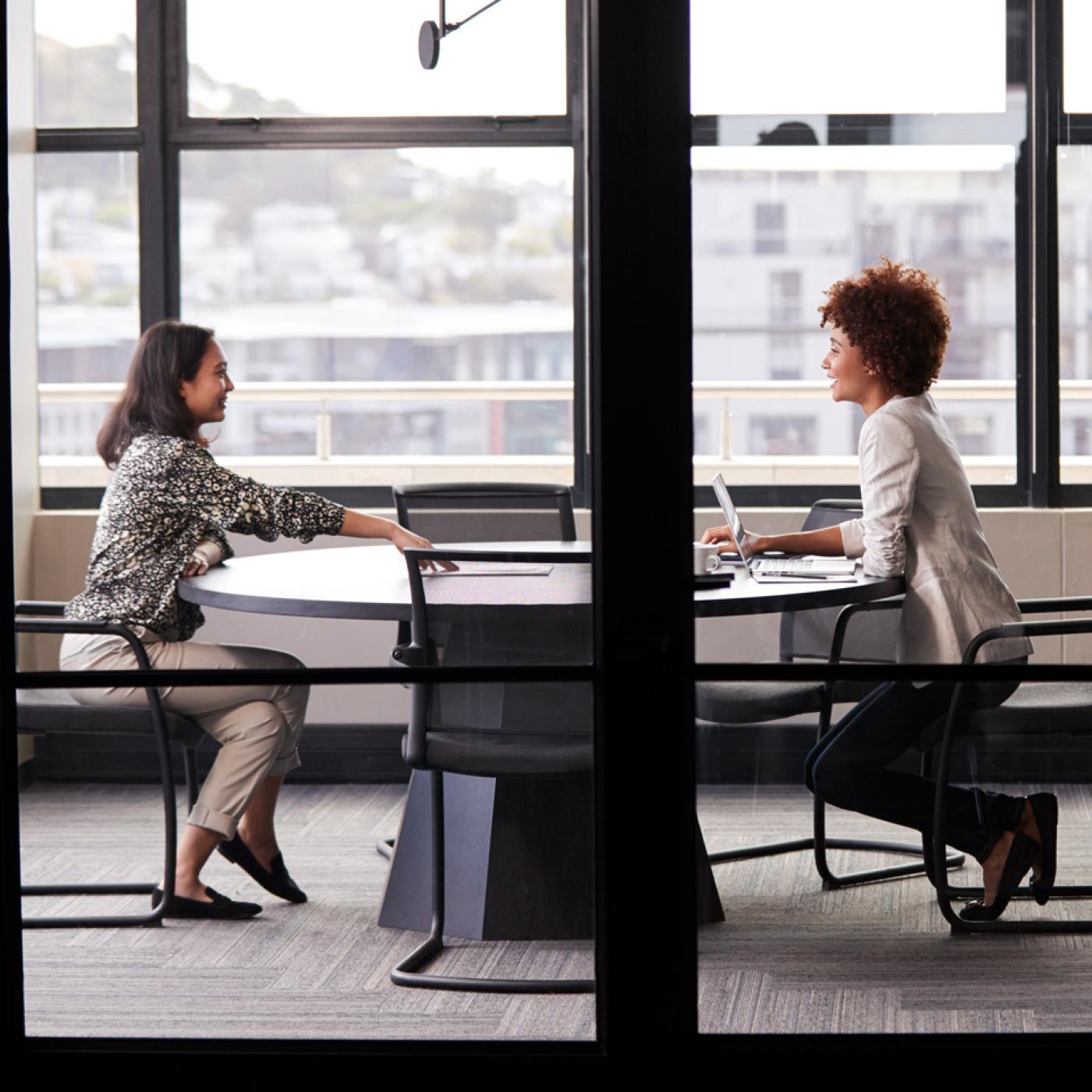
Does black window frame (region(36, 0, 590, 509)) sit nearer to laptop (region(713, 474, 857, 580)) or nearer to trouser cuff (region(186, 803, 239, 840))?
laptop (region(713, 474, 857, 580))

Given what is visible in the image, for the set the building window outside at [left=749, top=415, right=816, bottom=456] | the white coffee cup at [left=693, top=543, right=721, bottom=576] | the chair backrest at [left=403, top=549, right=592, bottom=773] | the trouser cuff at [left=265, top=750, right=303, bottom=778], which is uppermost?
the building window outside at [left=749, top=415, right=816, bottom=456]

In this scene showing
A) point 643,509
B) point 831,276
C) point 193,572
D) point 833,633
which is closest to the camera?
point 643,509

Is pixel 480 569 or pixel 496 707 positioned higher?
pixel 480 569

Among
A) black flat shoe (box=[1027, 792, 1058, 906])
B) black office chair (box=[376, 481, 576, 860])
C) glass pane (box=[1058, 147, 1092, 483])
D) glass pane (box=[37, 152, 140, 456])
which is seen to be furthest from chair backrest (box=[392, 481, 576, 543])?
black flat shoe (box=[1027, 792, 1058, 906])

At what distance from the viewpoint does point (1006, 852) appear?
229 centimetres

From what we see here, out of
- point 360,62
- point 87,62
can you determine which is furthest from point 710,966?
point 87,62

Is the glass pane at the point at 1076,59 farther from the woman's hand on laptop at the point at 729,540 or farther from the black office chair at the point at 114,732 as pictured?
the black office chair at the point at 114,732

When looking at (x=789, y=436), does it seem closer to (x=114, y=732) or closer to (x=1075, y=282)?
(x=1075, y=282)

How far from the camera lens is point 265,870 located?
2443 mm

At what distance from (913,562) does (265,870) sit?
1.24m

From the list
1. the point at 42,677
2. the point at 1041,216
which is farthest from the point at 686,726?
the point at 1041,216

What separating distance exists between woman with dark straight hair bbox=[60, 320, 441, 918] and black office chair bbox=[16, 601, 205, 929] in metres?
0.02

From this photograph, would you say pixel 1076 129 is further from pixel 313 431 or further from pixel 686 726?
pixel 686 726

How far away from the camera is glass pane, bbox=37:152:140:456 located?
4.57 m
